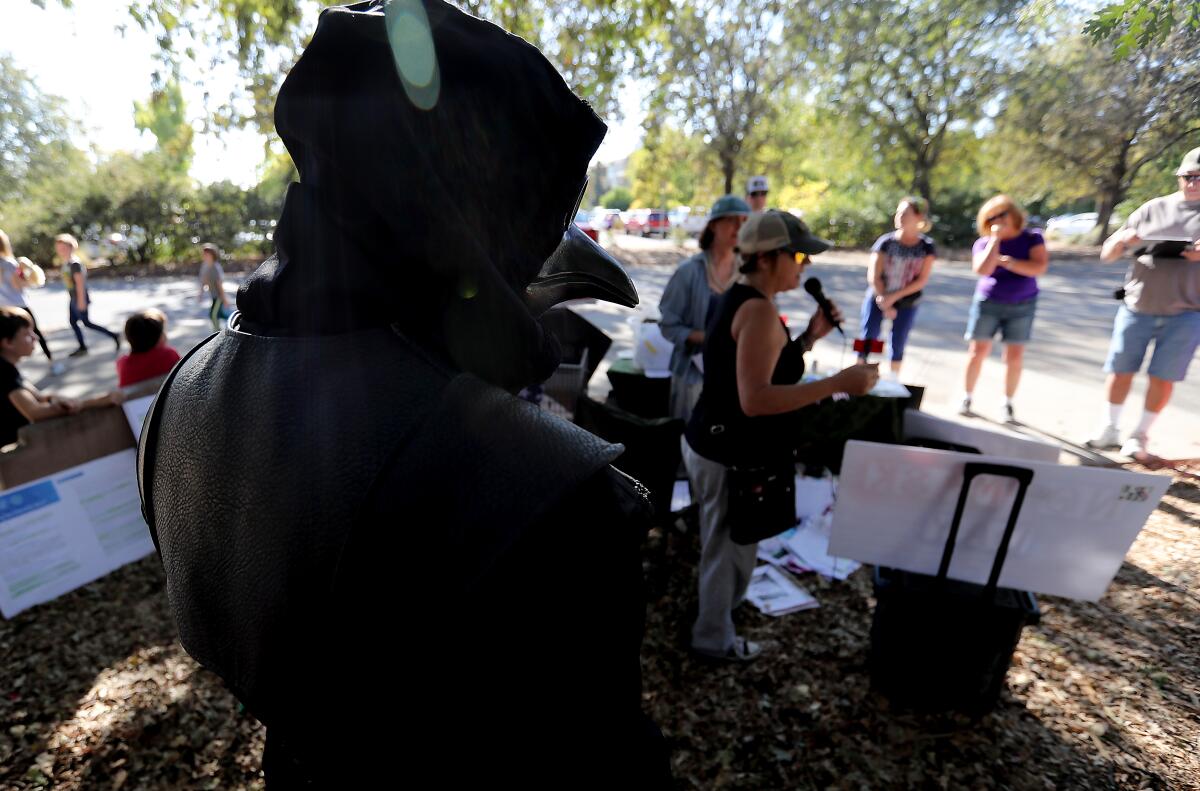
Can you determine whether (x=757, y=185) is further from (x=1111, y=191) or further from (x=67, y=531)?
(x=67, y=531)

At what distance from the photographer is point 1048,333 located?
8812mm

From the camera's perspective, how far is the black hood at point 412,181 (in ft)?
2.16

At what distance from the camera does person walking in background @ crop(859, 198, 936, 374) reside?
19.3 ft

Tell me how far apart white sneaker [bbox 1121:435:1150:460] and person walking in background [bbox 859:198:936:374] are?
203 centimetres

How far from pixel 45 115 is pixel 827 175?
1159 inches

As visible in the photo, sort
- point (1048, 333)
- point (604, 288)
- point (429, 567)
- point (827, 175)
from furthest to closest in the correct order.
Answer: point (827, 175), point (1048, 333), point (604, 288), point (429, 567)

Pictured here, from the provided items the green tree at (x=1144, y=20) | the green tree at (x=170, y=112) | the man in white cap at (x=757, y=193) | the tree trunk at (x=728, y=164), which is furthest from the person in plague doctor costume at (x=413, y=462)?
the tree trunk at (x=728, y=164)

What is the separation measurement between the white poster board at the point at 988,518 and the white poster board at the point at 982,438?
A: 21 cm

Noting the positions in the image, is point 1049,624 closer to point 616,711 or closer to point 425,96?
point 616,711

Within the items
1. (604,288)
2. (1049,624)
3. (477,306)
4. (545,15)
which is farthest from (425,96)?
(545,15)

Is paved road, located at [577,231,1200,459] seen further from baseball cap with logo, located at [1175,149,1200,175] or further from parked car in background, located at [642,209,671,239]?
parked car in background, located at [642,209,671,239]

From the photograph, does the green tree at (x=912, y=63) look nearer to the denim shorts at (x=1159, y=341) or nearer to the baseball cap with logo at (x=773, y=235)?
the baseball cap with logo at (x=773, y=235)

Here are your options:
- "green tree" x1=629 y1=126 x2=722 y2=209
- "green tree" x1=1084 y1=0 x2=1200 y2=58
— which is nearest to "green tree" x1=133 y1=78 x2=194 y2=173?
"green tree" x1=1084 y1=0 x2=1200 y2=58

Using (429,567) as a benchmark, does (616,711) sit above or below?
below
